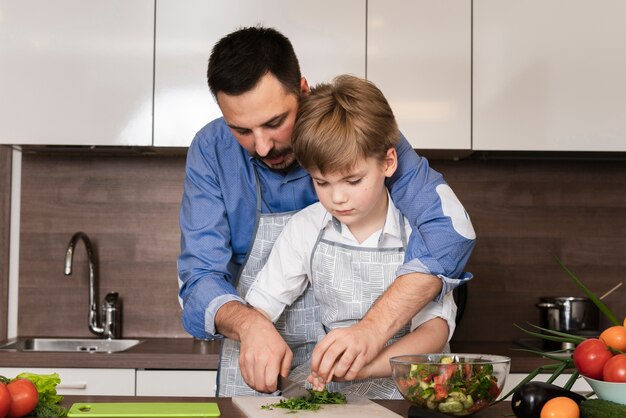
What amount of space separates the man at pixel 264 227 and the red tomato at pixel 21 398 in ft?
Answer: 1.08

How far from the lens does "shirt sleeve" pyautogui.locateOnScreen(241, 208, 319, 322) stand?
162 cm

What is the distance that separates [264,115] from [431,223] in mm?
358

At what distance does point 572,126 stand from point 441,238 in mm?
1280

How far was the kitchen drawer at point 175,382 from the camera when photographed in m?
2.38

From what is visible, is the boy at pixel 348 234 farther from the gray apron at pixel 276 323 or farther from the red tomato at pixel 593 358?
the red tomato at pixel 593 358

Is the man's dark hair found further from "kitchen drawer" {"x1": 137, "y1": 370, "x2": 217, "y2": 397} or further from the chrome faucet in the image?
the chrome faucet

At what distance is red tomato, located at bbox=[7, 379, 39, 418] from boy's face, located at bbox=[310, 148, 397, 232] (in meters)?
0.60

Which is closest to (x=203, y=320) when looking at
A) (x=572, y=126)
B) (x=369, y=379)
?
(x=369, y=379)

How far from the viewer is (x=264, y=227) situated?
1766 mm

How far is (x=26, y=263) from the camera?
291 centimetres

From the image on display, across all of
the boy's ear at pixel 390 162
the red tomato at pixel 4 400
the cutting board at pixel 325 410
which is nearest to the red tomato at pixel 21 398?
the red tomato at pixel 4 400

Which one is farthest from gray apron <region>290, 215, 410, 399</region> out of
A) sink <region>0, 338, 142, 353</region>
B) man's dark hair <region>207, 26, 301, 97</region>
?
sink <region>0, 338, 142, 353</region>

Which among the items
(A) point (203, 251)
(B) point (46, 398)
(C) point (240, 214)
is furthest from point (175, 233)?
(B) point (46, 398)

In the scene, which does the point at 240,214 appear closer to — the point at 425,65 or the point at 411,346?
the point at 411,346
